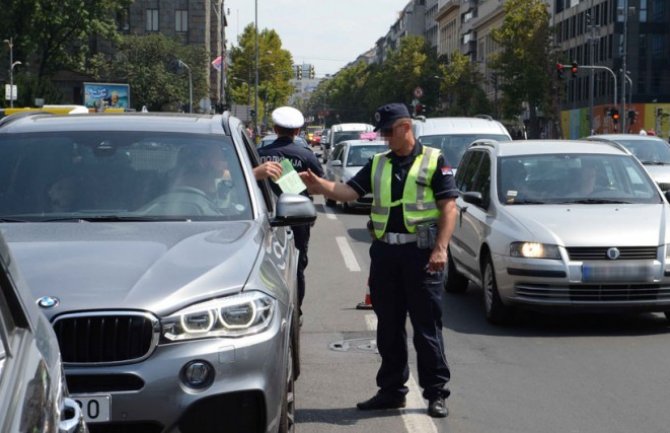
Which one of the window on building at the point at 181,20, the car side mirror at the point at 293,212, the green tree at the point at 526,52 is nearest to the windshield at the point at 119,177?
the car side mirror at the point at 293,212

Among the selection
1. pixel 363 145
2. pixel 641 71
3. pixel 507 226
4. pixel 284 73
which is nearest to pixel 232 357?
pixel 507 226

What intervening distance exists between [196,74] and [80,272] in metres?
89.8

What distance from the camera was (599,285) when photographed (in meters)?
9.76

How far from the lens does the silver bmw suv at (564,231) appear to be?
32.1 feet

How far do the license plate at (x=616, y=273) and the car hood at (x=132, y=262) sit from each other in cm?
467

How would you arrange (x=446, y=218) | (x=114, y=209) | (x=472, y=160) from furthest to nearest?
(x=472, y=160), (x=446, y=218), (x=114, y=209)

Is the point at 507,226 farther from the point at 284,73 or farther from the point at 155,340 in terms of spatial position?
the point at 284,73

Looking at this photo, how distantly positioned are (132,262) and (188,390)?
0.67 meters

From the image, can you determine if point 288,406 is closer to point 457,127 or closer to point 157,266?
point 157,266

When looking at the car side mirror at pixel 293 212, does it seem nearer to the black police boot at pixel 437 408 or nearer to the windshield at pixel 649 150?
the black police boot at pixel 437 408

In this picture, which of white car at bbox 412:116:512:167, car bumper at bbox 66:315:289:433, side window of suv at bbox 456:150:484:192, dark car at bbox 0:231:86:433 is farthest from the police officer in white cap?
white car at bbox 412:116:512:167

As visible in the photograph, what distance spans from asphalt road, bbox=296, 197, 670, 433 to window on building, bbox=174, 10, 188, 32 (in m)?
99.6

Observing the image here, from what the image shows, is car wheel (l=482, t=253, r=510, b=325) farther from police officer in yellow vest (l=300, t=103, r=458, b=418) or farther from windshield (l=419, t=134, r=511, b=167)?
windshield (l=419, t=134, r=511, b=167)

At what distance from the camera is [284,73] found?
14050 cm
